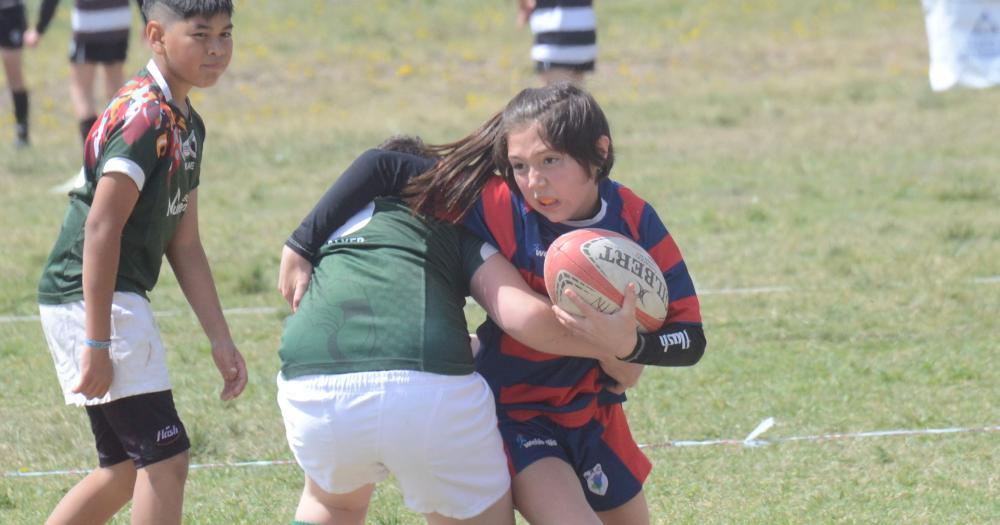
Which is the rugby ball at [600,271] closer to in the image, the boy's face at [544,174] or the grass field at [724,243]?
the boy's face at [544,174]

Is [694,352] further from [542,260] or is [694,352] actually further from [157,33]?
[157,33]

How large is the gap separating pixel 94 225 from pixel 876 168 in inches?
277

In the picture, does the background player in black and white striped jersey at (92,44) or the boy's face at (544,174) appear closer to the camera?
the boy's face at (544,174)

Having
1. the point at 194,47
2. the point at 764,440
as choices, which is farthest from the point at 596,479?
the point at 764,440

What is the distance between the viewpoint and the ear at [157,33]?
338cm

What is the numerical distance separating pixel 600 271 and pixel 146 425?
1.14 metres

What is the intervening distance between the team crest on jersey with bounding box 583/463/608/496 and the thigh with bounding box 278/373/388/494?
1.80 feet

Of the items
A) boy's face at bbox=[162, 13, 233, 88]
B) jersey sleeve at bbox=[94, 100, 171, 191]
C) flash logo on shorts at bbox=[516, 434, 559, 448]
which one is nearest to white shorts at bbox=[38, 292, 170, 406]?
jersey sleeve at bbox=[94, 100, 171, 191]

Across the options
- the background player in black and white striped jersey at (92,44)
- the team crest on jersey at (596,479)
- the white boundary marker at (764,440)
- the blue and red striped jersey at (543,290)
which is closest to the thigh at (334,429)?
the blue and red striped jersey at (543,290)

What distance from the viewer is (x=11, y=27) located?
10.9m

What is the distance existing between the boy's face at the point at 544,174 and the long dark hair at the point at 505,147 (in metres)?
0.02

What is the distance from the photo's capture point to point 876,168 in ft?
30.8

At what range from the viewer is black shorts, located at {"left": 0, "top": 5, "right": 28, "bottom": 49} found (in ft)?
35.7

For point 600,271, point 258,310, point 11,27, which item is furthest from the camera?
point 11,27
